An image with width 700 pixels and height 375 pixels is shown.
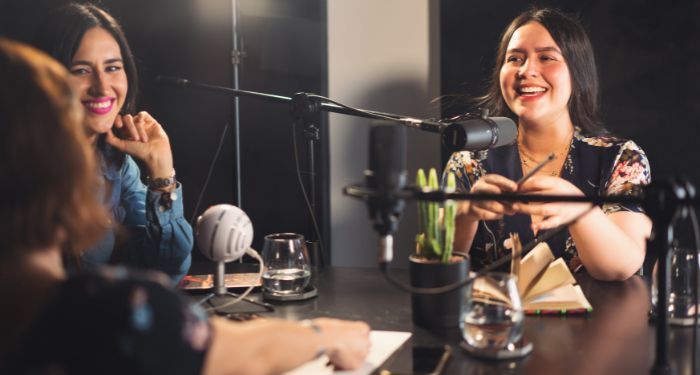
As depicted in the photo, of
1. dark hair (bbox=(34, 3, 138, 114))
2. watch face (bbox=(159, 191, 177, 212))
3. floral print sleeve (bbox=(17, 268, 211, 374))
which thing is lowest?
floral print sleeve (bbox=(17, 268, 211, 374))

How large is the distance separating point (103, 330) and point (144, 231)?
1337mm

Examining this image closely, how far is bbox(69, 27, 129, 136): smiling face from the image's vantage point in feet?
6.89

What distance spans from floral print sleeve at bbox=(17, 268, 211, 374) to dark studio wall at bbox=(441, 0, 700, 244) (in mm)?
2568

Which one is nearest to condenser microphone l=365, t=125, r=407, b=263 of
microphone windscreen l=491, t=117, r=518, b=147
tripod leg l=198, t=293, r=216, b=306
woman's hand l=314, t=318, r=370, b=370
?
woman's hand l=314, t=318, r=370, b=370

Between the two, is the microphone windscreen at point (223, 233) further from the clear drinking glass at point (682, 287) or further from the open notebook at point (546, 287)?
the clear drinking glass at point (682, 287)

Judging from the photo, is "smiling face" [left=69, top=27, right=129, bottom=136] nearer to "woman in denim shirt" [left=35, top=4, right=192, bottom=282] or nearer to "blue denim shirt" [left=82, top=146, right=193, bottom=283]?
"woman in denim shirt" [left=35, top=4, right=192, bottom=282]

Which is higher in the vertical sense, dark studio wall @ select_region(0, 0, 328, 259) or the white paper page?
dark studio wall @ select_region(0, 0, 328, 259)

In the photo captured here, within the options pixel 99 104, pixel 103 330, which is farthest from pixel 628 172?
pixel 103 330

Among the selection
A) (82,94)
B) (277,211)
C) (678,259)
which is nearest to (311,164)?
(82,94)

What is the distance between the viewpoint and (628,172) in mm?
2242

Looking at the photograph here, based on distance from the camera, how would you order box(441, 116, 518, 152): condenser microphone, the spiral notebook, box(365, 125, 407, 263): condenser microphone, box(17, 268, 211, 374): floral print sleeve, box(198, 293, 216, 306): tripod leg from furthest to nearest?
the spiral notebook < box(198, 293, 216, 306): tripod leg < box(441, 116, 518, 152): condenser microphone < box(365, 125, 407, 263): condenser microphone < box(17, 268, 211, 374): floral print sleeve

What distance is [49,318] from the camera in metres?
0.78

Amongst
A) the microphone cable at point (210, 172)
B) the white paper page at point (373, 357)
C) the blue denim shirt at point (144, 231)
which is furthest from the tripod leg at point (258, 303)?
the microphone cable at point (210, 172)

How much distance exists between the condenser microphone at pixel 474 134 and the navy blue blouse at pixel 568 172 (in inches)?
27.4
